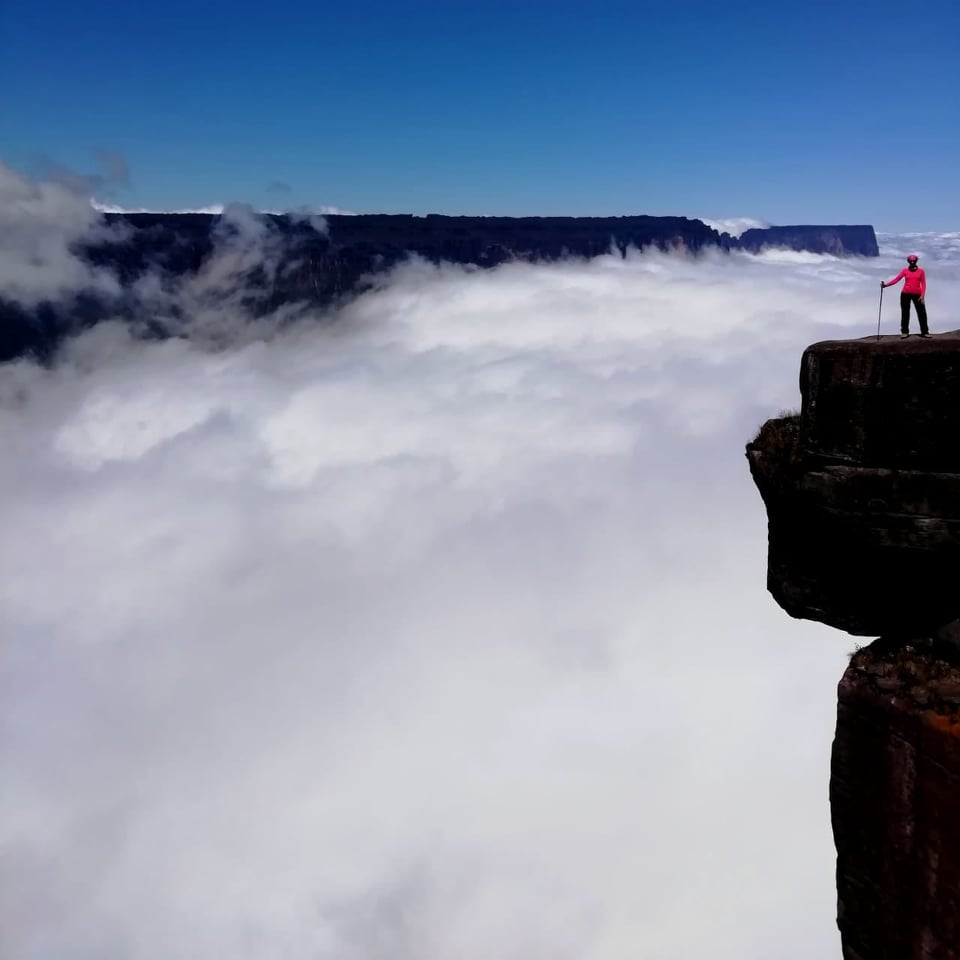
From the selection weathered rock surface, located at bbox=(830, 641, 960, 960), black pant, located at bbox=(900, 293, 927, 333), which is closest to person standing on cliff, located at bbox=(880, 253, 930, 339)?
black pant, located at bbox=(900, 293, 927, 333)

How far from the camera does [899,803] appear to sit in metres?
14.9

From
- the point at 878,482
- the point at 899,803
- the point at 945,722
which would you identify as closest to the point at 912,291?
the point at 878,482

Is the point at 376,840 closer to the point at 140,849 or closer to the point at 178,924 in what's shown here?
the point at 178,924

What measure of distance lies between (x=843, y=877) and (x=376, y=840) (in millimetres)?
176317

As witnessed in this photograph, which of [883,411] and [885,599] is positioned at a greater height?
[883,411]

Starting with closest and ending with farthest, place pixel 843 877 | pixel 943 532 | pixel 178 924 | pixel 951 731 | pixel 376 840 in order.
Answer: pixel 951 731 < pixel 943 532 < pixel 843 877 < pixel 178 924 < pixel 376 840

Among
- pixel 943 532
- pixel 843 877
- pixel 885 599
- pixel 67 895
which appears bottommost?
pixel 67 895

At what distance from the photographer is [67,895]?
16838 centimetres

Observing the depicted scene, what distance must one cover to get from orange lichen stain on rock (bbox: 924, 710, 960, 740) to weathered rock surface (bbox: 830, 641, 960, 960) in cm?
2

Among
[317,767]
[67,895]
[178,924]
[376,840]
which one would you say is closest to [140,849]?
[67,895]

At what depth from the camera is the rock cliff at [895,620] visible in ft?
47.2

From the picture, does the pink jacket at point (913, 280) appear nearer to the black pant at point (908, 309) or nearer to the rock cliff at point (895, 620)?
the black pant at point (908, 309)

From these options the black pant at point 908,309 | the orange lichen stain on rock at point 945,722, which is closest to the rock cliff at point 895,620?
the orange lichen stain on rock at point 945,722

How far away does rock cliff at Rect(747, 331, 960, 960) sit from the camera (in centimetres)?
Answer: 1439
